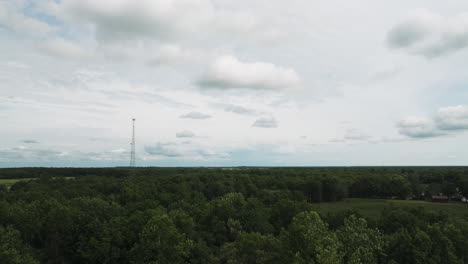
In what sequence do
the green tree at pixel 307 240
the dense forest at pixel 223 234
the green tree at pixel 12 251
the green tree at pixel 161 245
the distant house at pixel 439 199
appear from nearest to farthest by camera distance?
the green tree at pixel 307 240 < the green tree at pixel 12 251 < the dense forest at pixel 223 234 < the green tree at pixel 161 245 < the distant house at pixel 439 199

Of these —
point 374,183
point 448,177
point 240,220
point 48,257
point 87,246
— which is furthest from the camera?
point 448,177

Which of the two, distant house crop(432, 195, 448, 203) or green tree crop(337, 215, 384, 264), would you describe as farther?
distant house crop(432, 195, 448, 203)

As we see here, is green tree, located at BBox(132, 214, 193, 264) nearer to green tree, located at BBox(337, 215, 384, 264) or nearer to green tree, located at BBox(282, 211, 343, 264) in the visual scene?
green tree, located at BBox(282, 211, 343, 264)

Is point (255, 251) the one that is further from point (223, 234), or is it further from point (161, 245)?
point (223, 234)

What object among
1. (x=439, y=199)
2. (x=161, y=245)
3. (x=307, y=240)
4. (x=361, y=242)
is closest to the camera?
(x=307, y=240)

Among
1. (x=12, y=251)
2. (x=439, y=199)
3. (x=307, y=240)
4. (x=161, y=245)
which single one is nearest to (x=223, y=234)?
(x=161, y=245)

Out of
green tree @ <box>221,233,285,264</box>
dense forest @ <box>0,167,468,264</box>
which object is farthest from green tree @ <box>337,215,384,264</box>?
green tree @ <box>221,233,285,264</box>

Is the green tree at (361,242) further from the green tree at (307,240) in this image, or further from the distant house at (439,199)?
the distant house at (439,199)

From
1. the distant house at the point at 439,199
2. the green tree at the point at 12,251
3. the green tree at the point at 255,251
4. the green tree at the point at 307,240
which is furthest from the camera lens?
the distant house at the point at 439,199

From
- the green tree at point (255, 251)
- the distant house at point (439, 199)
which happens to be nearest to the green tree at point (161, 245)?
the green tree at point (255, 251)

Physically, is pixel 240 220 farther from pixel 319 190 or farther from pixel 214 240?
pixel 319 190

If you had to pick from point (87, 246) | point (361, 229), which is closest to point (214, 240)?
point (87, 246)
